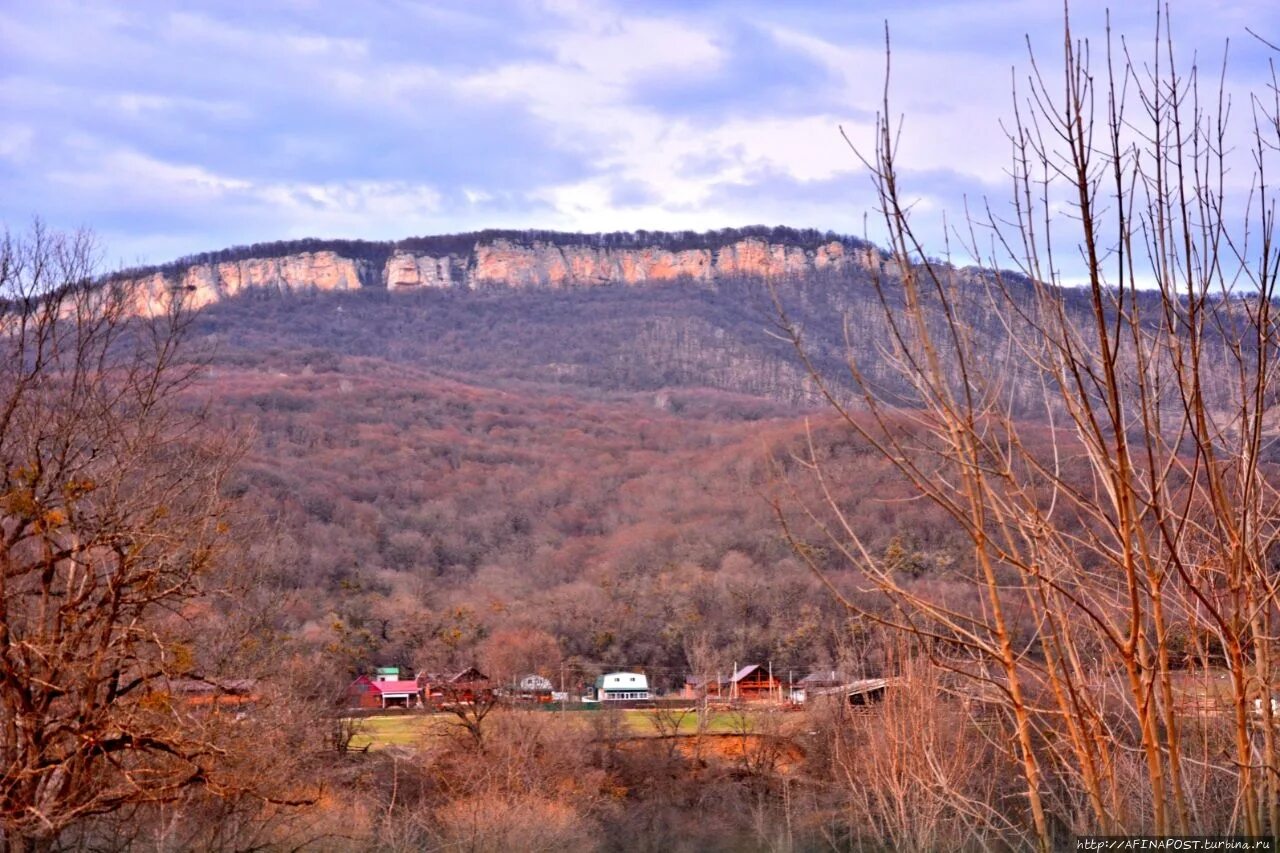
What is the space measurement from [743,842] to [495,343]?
108 m

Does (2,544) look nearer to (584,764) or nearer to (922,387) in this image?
(922,387)

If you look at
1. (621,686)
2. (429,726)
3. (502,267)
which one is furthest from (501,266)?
(429,726)

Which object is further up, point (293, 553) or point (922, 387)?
point (922, 387)

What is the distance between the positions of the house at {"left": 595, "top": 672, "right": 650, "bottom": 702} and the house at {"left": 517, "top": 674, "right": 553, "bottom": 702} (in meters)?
3.07

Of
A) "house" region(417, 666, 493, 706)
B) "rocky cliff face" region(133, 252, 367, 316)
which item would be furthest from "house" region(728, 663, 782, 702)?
"rocky cliff face" region(133, 252, 367, 316)

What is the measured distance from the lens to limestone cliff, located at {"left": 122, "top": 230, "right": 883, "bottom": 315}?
138250 mm

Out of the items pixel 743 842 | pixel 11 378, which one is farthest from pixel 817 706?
pixel 11 378

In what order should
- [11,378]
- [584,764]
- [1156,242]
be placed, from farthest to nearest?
[584,764], [11,378], [1156,242]

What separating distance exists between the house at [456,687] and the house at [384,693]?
6.28 ft

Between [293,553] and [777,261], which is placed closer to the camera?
[293,553]

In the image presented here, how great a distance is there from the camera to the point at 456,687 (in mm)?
36250

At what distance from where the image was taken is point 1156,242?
3199 mm

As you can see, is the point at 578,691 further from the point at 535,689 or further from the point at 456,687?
the point at 456,687

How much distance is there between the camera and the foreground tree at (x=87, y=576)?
9.42 meters
